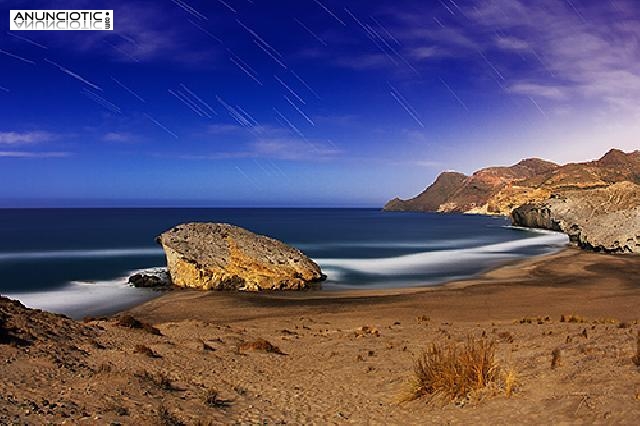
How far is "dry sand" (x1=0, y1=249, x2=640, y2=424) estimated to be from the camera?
9438 millimetres

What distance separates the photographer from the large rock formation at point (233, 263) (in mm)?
34969

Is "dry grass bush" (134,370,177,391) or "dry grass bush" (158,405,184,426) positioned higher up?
"dry grass bush" (158,405,184,426)

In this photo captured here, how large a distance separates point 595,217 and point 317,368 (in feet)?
210

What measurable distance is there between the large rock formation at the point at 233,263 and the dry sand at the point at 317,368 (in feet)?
23.8

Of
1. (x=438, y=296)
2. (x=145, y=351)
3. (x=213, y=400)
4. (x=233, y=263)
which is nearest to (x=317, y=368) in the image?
(x=213, y=400)

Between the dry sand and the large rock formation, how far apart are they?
23.8 feet

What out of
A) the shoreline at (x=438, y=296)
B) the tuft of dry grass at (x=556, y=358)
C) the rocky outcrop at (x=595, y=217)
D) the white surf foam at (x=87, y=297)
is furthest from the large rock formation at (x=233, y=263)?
the rocky outcrop at (x=595, y=217)

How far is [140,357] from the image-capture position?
587 inches

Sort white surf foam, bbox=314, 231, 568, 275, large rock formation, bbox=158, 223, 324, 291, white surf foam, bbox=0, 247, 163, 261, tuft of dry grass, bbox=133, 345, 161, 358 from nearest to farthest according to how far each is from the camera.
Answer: tuft of dry grass, bbox=133, 345, 161, 358, large rock formation, bbox=158, 223, 324, 291, white surf foam, bbox=314, 231, 568, 275, white surf foam, bbox=0, 247, 163, 261

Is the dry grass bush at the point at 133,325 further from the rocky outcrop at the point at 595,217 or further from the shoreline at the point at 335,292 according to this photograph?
the rocky outcrop at the point at 595,217

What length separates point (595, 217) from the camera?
222ft

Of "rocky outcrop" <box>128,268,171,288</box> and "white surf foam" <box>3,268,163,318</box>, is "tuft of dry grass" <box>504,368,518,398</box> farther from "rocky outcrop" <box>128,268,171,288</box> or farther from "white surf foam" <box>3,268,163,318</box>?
"rocky outcrop" <box>128,268,171,288</box>

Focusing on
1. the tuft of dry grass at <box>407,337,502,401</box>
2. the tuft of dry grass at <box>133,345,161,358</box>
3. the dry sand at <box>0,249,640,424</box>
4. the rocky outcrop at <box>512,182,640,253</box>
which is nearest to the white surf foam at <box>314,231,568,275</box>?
the rocky outcrop at <box>512,182,640,253</box>

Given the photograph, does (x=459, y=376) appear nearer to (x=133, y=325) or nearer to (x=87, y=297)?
(x=133, y=325)
